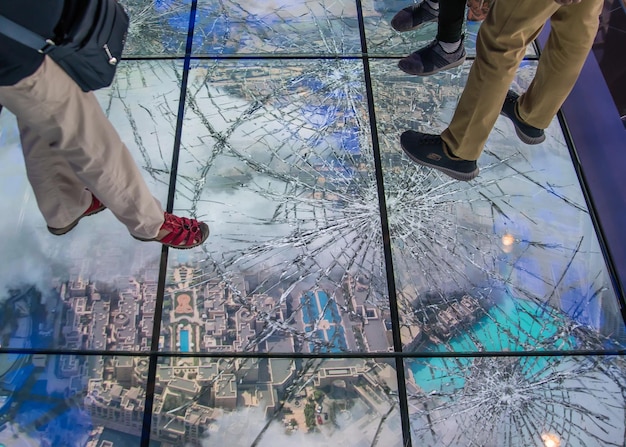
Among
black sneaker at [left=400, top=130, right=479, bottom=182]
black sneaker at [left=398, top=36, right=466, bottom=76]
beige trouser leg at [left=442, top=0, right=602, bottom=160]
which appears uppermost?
black sneaker at [left=398, top=36, right=466, bottom=76]

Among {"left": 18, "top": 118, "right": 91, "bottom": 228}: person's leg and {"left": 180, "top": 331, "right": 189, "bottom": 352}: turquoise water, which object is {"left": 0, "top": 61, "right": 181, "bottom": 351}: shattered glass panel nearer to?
{"left": 180, "top": 331, "right": 189, "bottom": 352}: turquoise water

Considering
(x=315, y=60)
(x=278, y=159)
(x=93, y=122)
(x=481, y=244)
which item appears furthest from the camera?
(x=315, y=60)

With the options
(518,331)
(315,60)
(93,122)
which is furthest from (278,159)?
(518,331)

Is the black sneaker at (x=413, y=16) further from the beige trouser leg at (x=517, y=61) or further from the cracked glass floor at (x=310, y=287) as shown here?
the beige trouser leg at (x=517, y=61)

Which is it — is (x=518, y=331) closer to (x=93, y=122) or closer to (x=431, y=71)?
(x=431, y=71)

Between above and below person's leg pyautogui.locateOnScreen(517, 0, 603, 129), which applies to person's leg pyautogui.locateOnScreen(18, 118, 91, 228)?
below

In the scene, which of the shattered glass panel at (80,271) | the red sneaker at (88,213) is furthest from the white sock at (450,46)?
the red sneaker at (88,213)

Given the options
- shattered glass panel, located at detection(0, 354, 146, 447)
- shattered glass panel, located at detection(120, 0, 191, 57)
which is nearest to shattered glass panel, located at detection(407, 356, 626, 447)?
shattered glass panel, located at detection(0, 354, 146, 447)
